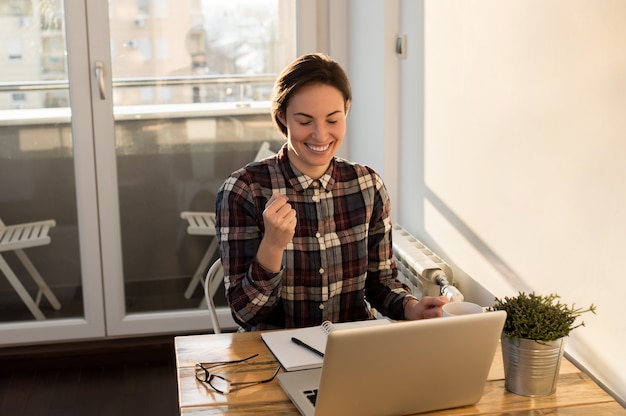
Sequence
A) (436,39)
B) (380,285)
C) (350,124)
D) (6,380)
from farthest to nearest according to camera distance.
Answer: (350,124)
(6,380)
(436,39)
(380,285)

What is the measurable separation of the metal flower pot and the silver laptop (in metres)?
0.11

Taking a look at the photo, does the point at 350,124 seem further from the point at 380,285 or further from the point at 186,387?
the point at 186,387

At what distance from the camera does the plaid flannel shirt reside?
2070mm

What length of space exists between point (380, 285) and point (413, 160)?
0.97 meters

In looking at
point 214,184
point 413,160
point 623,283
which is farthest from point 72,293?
point 623,283

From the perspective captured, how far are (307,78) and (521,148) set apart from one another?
57 centimetres

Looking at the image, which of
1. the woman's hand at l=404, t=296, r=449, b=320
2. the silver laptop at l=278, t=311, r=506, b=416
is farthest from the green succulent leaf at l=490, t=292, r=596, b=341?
the woman's hand at l=404, t=296, r=449, b=320

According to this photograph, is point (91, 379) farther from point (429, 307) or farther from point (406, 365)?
point (406, 365)

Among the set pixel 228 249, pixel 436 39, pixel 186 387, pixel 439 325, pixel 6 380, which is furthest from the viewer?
pixel 6 380

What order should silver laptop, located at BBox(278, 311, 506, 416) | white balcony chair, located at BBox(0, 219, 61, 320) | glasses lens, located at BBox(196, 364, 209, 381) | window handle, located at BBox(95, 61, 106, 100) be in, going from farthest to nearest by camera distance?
1. white balcony chair, located at BBox(0, 219, 61, 320)
2. window handle, located at BBox(95, 61, 106, 100)
3. glasses lens, located at BBox(196, 364, 209, 381)
4. silver laptop, located at BBox(278, 311, 506, 416)

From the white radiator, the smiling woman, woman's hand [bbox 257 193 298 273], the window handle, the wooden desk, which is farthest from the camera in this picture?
the window handle

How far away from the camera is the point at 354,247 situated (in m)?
2.17

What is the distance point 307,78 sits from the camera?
6.82ft

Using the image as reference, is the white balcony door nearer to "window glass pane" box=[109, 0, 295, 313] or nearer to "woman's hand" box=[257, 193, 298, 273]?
"window glass pane" box=[109, 0, 295, 313]
